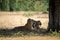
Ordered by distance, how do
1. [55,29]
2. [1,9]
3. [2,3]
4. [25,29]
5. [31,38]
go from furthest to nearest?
[1,9] → [2,3] → [25,29] → [55,29] → [31,38]

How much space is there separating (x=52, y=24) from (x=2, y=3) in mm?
18470

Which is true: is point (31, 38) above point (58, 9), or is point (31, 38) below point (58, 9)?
below

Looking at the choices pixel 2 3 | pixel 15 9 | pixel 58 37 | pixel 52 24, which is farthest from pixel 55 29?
pixel 15 9

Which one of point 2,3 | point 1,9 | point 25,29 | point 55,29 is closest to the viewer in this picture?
point 55,29

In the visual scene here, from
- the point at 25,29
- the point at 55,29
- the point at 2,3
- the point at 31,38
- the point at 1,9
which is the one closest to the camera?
the point at 31,38

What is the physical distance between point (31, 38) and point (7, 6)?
2135 cm

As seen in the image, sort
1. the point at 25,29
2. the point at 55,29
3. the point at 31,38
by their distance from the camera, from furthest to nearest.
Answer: the point at 25,29, the point at 55,29, the point at 31,38

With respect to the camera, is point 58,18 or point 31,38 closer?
point 31,38

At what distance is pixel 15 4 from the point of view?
103 feet

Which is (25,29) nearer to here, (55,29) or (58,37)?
(55,29)

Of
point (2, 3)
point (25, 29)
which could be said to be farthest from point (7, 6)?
point (25, 29)

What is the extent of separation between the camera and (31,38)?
33.7ft

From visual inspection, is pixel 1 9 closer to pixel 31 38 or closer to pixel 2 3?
pixel 2 3

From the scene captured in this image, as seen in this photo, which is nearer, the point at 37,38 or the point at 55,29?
the point at 37,38
